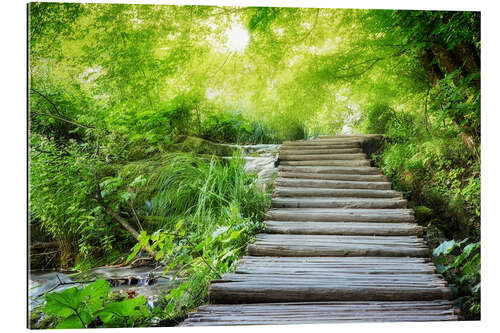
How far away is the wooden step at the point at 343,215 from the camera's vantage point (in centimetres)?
250

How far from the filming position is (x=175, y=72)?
2516 millimetres

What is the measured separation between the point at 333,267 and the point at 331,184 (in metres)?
1.42

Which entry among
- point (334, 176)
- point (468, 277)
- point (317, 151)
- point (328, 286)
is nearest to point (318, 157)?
point (317, 151)

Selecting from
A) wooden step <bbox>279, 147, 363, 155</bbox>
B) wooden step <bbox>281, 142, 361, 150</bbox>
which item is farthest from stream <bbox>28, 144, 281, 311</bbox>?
wooden step <bbox>281, 142, 361, 150</bbox>

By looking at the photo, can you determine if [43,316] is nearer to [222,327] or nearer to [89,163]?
[222,327]

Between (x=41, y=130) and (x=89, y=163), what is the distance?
0.40m

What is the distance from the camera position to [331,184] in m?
3.20

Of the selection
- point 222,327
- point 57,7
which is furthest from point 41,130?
point 222,327

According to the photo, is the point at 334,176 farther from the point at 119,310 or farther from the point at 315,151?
the point at 119,310

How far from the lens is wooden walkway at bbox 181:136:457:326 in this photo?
1.54 meters

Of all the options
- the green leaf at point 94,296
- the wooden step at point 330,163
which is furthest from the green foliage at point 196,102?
the wooden step at point 330,163

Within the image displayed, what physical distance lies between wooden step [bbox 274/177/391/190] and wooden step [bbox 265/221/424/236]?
69 centimetres

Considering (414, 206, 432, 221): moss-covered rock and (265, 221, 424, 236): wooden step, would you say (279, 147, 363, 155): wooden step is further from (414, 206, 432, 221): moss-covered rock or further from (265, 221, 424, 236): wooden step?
(265, 221, 424, 236): wooden step

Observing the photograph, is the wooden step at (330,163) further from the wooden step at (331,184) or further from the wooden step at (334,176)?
the wooden step at (331,184)
